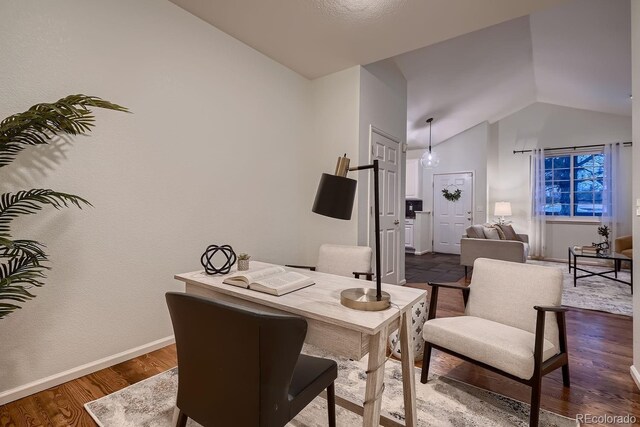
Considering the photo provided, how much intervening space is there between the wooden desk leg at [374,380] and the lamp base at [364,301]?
10 centimetres

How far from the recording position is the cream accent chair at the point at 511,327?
5.00 feet

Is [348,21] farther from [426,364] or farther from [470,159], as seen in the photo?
[470,159]

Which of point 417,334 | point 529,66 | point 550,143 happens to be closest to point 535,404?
point 417,334

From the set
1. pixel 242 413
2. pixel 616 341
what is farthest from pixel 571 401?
pixel 242 413

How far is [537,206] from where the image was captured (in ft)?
21.9

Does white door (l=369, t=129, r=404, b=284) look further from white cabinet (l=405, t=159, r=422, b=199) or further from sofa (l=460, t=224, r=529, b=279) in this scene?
white cabinet (l=405, t=159, r=422, b=199)

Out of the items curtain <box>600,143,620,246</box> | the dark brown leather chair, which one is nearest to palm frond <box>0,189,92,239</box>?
the dark brown leather chair

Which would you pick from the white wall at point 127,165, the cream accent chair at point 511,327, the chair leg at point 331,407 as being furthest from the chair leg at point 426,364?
the white wall at point 127,165

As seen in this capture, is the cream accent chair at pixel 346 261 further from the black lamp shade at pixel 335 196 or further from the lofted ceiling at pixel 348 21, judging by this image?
the lofted ceiling at pixel 348 21

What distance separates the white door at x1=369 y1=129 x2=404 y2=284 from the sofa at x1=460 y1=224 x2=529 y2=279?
150 centimetres

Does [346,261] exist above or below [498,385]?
above

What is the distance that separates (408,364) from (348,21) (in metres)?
2.65

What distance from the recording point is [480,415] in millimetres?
1634

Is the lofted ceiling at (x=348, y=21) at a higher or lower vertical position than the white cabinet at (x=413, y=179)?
higher
